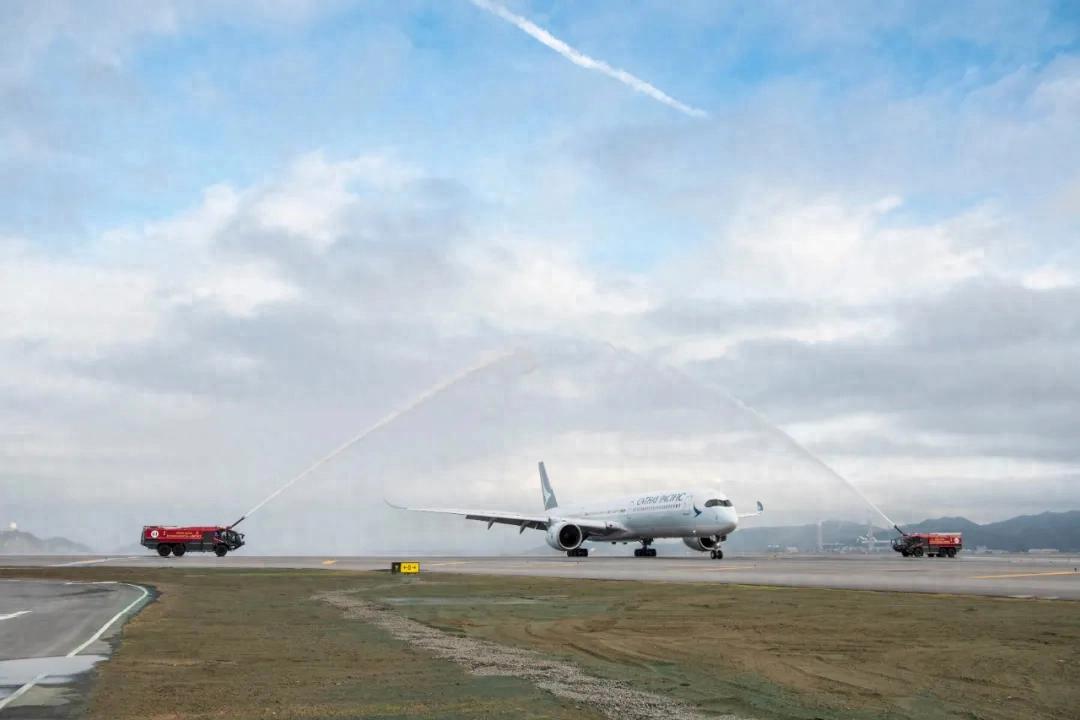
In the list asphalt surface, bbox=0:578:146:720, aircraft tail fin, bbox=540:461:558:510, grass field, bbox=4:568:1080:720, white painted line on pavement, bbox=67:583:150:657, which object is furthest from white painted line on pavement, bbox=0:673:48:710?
aircraft tail fin, bbox=540:461:558:510

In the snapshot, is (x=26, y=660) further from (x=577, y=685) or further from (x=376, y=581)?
(x=376, y=581)

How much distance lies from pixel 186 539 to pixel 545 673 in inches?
3356

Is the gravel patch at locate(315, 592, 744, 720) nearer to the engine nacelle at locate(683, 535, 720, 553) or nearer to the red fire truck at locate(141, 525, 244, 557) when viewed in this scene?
the engine nacelle at locate(683, 535, 720, 553)

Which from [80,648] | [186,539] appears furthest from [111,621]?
[186,539]

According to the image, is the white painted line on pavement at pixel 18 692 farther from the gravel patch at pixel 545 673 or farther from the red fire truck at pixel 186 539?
the red fire truck at pixel 186 539

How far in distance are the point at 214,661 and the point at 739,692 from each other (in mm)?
8879

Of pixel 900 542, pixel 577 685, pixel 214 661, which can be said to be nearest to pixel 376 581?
pixel 214 661

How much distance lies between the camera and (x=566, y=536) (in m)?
86.5

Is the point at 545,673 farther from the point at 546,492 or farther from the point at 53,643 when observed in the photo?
the point at 546,492

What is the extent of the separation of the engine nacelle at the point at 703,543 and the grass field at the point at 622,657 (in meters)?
47.9

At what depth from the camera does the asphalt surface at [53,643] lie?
11705 mm

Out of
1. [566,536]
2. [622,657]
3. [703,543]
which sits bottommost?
[622,657]

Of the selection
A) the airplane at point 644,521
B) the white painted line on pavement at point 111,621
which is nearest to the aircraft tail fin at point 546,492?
the airplane at point 644,521

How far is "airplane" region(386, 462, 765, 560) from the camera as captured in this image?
243ft
